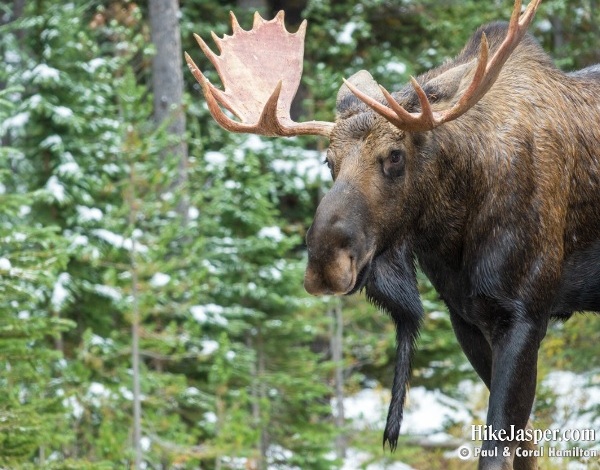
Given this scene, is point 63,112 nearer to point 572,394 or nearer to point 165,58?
point 165,58

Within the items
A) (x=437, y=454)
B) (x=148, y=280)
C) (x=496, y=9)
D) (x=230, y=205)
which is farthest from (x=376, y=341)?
(x=496, y=9)

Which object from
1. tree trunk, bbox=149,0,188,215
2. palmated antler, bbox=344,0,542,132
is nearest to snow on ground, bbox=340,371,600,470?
tree trunk, bbox=149,0,188,215

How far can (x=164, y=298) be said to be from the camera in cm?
1098

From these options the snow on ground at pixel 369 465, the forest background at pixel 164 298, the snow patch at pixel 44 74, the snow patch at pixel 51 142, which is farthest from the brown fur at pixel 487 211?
the snow on ground at pixel 369 465

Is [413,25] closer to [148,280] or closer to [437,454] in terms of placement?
[437,454]

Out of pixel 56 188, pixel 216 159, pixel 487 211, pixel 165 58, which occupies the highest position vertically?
pixel 165 58

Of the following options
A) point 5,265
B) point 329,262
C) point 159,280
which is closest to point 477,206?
point 329,262

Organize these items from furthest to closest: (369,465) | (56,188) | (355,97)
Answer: (369,465) < (56,188) < (355,97)

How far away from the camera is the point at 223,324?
38.3 ft

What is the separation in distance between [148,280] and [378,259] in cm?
567

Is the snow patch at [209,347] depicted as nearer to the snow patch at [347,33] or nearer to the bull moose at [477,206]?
the snow patch at [347,33]

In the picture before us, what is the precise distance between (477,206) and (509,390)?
2.60 ft

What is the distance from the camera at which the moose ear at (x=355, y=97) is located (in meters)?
5.38

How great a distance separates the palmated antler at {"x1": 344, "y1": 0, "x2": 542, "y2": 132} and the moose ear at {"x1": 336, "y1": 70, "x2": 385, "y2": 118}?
0.44 meters
